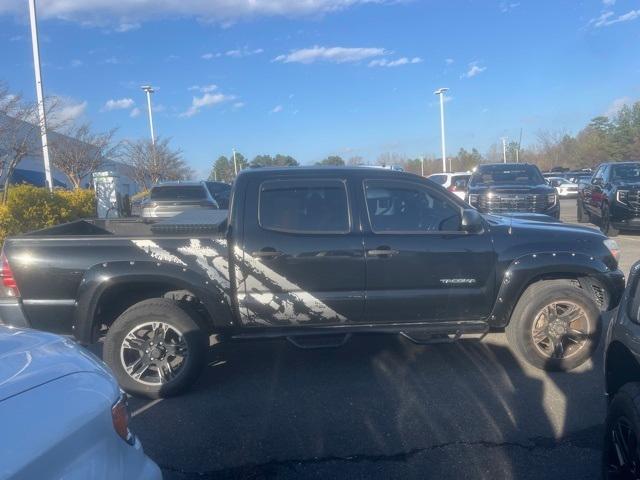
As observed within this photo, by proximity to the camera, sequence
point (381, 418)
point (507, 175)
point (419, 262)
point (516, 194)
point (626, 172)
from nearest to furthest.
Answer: point (381, 418), point (419, 262), point (516, 194), point (626, 172), point (507, 175)

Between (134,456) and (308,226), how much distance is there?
2.87 metres

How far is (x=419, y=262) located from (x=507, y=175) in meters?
10.5

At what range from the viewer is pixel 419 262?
16.0 feet

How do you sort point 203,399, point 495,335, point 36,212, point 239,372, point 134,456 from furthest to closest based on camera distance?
point 36,212, point 495,335, point 239,372, point 203,399, point 134,456

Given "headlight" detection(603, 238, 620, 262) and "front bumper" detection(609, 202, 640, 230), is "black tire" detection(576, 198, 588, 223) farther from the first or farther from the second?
"headlight" detection(603, 238, 620, 262)

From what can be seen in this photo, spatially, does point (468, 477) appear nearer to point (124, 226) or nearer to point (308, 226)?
point (308, 226)

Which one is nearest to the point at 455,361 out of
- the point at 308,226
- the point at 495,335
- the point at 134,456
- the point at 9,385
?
the point at 495,335

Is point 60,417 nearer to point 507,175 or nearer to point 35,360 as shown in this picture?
point 35,360

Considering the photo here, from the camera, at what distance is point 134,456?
230cm

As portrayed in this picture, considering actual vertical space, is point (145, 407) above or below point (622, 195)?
below

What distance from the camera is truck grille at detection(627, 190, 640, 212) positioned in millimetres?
12891

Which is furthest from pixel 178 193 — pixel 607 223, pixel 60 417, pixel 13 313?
pixel 60 417

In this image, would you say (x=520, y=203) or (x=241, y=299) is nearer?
(x=241, y=299)

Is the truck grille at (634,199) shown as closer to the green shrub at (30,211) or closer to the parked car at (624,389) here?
the parked car at (624,389)
